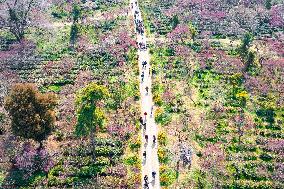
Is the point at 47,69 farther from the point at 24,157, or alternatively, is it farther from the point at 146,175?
the point at 146,175

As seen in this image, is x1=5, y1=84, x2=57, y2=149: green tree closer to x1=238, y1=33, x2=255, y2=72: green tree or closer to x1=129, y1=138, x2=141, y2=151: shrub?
x1=129, y1=138, x2=141, y2=151: shrub

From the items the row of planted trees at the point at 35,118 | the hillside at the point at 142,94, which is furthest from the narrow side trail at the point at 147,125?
the row of planted trees at the point at 35,118

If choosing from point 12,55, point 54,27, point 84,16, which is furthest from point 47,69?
point 84,16

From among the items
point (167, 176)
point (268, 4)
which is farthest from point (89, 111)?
point (268, 4)

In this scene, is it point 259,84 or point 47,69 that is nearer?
point 259,84

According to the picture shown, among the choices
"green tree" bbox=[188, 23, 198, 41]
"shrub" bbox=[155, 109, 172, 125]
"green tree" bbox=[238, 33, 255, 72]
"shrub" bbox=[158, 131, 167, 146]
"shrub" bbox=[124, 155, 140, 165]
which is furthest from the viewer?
"green tree" bbox=[188, 23, 198, 41]

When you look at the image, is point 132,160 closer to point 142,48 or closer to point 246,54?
point 142,48

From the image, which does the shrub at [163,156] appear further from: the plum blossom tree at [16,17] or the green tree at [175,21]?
the plum blossom tree at [16,17]

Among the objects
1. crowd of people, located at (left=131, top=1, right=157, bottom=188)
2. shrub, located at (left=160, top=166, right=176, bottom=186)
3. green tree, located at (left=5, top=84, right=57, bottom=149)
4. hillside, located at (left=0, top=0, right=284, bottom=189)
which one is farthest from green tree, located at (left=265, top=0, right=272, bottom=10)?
green tree, located at (left=5, top=84, right=57, bottom=149)

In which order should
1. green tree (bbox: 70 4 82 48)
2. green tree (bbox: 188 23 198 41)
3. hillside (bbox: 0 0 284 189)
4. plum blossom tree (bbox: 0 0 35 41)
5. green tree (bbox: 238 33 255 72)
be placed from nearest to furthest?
hillside (bbox: 0 0 284 189) → green tree (bbox: 238 33 255 72) → plum blossom tree (bbox: 0 0 35 41) → green tree (bbox: 188 23 198 41) → green tree (bbox: 70 4 82 48)
